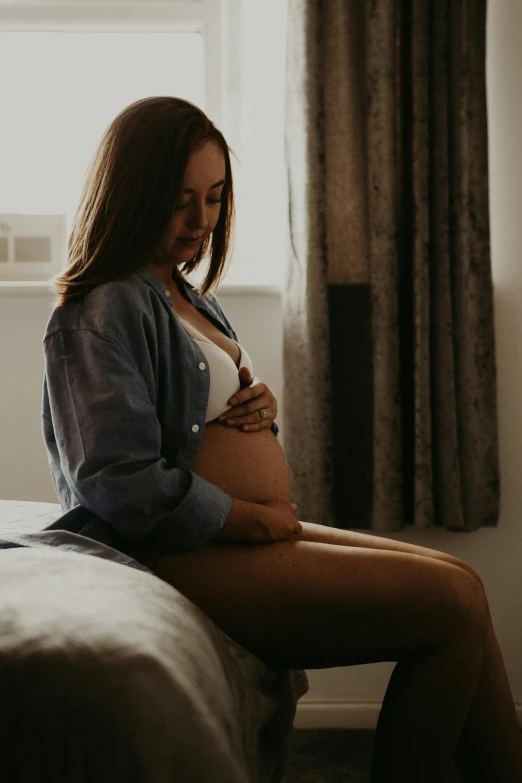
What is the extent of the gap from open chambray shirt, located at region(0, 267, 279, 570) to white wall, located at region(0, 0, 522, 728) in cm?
90

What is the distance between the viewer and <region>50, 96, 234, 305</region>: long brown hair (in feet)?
4.00

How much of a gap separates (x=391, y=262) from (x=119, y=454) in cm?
110

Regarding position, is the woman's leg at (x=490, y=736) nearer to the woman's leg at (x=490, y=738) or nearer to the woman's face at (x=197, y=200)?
the woman's leg at (x=490, y=738)

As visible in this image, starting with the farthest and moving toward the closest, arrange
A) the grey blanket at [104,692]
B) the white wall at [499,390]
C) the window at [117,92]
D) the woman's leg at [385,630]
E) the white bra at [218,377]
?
the window at [117,92], the white wall at [499,390], the white bra at [218,377], the woman's leg at [385,630], the grey blanket at [104,692]

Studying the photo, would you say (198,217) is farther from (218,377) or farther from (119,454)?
(119,454)

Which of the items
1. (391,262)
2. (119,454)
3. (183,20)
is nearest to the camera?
(119,454)

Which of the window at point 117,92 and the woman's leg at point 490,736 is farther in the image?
the window at point 117,92

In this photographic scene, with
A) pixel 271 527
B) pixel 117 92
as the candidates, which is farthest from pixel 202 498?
pixel 117 92

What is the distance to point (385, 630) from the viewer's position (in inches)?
41.9

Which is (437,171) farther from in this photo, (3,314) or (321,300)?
(3,314)

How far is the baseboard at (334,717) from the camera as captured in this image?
217cm

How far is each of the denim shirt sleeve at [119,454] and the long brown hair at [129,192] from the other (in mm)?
140

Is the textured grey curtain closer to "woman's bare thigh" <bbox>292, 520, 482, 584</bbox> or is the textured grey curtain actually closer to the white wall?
the white wall

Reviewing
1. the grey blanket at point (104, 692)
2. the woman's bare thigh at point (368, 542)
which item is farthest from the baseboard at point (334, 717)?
the grey blanket at point (104, 692)
